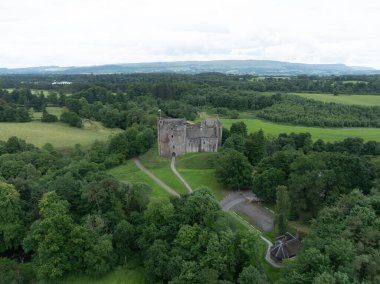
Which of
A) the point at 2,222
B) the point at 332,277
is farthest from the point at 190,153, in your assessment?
the point at 332,277

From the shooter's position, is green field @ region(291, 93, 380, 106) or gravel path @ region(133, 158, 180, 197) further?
green field @ region(291, 93, 380, 106)

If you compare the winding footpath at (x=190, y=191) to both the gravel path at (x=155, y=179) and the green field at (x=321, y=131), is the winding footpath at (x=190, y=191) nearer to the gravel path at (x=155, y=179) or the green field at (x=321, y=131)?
the gravel path at (x=155, y=179)

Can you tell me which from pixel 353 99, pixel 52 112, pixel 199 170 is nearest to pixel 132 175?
pixel 199 170

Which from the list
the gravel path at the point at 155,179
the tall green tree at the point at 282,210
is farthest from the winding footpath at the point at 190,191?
the tall green tree at the point at 282,210

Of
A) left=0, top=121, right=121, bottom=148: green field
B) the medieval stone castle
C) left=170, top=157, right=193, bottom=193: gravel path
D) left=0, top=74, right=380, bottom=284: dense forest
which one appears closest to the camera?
left=0, top=74, right=380, bottom=284: dense forest

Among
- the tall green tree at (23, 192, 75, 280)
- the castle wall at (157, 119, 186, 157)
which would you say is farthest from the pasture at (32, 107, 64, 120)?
the tall green tree at (23, 192, 75, 280)

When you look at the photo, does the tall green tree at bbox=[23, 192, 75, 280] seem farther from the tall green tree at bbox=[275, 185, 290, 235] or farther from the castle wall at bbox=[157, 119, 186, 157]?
the castle wall at bbox=[157, 119, 186, 157]
